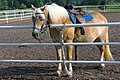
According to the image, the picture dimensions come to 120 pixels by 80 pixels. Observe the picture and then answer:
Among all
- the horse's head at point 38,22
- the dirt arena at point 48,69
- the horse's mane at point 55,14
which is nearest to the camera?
the horse's head at point 38,22

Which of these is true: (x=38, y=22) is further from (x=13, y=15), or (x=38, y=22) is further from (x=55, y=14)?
(x=13, y=15)

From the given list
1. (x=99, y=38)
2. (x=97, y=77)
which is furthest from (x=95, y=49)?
(x=97, y=77)

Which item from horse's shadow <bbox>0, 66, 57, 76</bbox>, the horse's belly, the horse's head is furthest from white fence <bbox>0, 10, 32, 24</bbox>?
the horse's head

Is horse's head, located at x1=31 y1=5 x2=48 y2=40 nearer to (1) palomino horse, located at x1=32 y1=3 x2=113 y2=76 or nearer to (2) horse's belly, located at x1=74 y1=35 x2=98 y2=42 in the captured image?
(1) palomino horse, located at x1=32 y1=3 x2=113 y2=76

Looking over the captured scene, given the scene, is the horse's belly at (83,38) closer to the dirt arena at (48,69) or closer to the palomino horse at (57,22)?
the palomino horse at (57,22)

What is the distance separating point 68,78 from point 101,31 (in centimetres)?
182

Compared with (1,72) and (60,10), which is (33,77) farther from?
(60,10)

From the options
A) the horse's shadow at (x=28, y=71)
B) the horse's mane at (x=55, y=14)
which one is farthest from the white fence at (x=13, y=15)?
the horse's mane at (x=55, y=14)

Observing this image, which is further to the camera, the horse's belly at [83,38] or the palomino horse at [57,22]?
the horse's belly at [83,38]

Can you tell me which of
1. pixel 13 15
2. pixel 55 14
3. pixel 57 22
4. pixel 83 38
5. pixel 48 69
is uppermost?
pixel 55 14

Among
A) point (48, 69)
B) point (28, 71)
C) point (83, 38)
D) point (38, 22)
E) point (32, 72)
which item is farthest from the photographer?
point (48, 69)

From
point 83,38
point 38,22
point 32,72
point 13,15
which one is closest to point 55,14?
point 38,22

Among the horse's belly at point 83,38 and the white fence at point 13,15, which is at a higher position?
the horse's belly at point 83,38

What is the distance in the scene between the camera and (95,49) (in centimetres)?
930
